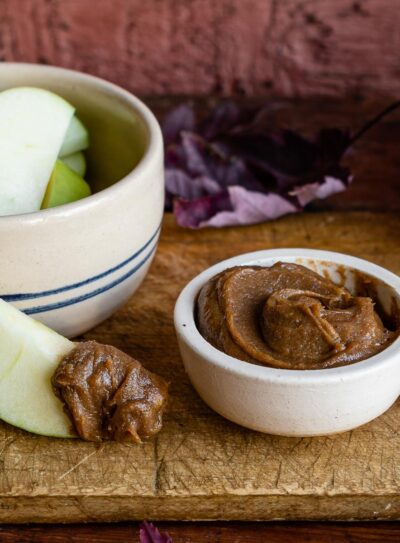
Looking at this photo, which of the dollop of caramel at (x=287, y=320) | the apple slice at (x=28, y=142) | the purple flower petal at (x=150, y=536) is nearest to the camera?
the purple flower petal at (x=150, y=536)

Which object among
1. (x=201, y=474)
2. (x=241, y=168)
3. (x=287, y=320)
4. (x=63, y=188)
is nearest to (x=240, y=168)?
(x=241, y=168)

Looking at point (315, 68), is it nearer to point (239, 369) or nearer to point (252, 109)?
point (252, 109)

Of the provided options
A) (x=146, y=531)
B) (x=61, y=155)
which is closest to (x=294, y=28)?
(x=61, y=155)

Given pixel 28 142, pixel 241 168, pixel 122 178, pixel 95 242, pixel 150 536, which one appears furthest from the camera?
pixel 241 168

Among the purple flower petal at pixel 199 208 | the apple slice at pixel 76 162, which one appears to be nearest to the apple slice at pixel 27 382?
the apple slice at pixel 76 162

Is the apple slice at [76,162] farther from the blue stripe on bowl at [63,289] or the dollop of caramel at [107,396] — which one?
the dollop of caramel at [107,396]

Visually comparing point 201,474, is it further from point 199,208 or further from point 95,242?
point 199,208
